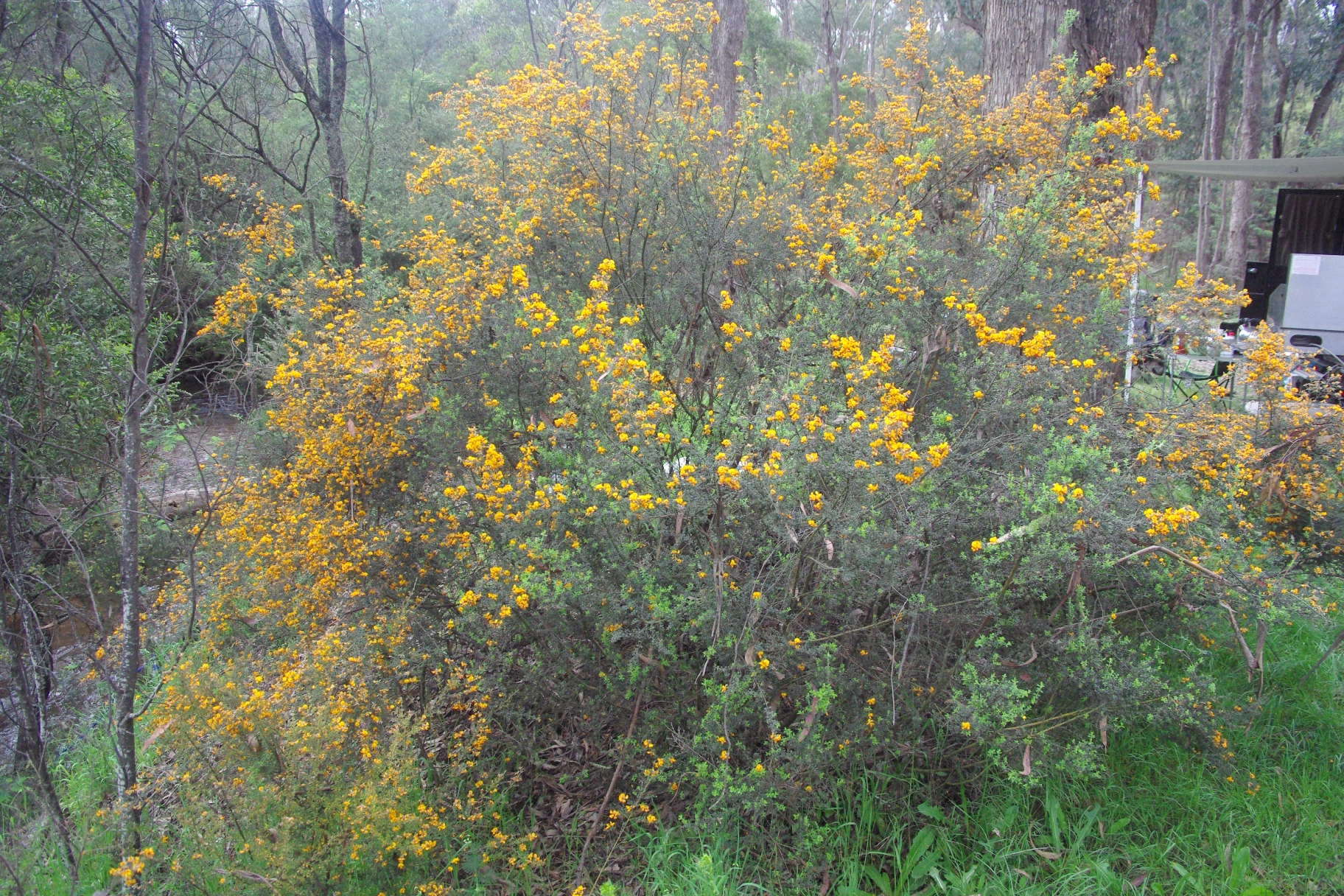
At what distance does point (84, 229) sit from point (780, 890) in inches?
191

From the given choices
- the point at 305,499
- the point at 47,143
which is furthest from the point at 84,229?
the point at 305,499

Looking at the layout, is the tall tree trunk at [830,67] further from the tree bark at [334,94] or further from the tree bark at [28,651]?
the tree bark at [28,651]

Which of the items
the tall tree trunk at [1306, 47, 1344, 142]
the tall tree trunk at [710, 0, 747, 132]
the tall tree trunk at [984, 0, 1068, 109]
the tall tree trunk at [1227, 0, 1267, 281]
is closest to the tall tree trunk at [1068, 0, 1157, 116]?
the tall tree trunk at [984, 0, 1068, 109]

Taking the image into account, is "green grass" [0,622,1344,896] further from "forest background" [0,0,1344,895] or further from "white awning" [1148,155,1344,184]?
"white awning" [1148,155,1344,184]

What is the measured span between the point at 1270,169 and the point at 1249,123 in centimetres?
1044

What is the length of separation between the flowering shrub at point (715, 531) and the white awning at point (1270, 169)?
17.5 ft

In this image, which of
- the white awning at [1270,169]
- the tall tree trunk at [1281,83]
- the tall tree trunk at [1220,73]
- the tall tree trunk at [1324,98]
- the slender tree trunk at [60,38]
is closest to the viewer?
the slender tree trunk at [60,38]

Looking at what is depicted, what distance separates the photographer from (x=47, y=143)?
544 centimetres

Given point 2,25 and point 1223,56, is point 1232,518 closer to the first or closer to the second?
point 2,25

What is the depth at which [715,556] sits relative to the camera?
2.61 meters

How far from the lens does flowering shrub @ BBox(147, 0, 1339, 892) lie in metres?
Result: 2.56

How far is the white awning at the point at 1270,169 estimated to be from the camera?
816 cm

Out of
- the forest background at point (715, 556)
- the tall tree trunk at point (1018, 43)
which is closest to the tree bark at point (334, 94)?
the forest background at point (715, 556)

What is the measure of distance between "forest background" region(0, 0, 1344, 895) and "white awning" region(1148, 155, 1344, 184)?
506 centimetres
